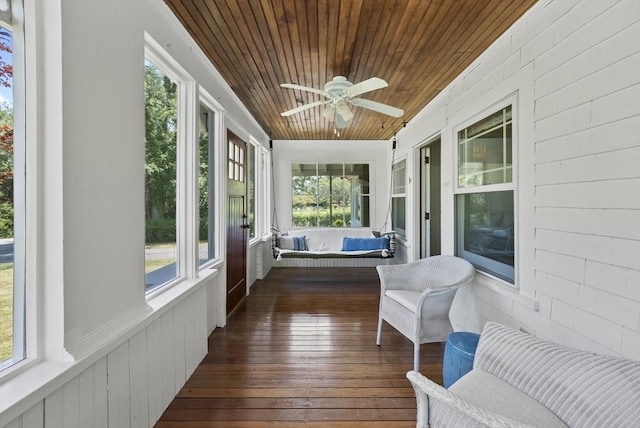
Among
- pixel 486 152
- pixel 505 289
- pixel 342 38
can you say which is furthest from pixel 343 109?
pixel 505 289

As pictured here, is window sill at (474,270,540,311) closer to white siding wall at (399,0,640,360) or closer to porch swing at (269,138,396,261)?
white siding wall at (399,0,640,360)

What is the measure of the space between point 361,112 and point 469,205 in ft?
6.57

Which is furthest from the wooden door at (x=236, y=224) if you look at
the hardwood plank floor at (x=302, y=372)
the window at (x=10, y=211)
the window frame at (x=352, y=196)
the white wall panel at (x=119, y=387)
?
the window at (x=10, y=211)

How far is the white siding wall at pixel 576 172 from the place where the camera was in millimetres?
1395

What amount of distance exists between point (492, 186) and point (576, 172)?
2.84 feet

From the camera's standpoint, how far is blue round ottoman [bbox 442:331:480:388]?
71.9 inches

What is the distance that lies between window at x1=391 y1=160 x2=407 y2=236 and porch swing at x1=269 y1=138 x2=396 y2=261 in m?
0.20

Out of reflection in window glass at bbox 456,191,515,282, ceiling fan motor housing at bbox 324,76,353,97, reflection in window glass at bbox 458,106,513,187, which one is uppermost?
ceiling fan motor housing at bbox 324,76,353,97

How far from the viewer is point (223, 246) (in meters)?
3.24

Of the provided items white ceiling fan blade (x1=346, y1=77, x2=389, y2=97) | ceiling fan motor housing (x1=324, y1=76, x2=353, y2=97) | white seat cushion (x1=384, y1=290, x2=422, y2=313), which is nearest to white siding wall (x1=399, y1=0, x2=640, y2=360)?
white seat cushion (x1=384, y1=290, x2=422, y2=313)

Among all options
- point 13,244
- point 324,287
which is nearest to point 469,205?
point 324,287

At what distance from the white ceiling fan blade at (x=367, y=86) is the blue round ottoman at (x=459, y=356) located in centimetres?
174

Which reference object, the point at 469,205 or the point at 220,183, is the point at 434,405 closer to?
the point at 469,205

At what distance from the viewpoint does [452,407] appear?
97 cm
